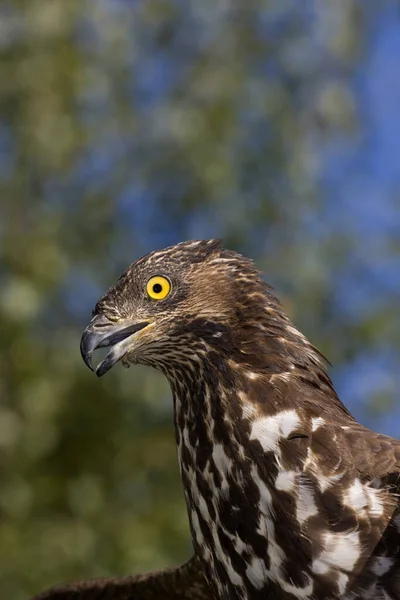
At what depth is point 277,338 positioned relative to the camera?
3.86 metres

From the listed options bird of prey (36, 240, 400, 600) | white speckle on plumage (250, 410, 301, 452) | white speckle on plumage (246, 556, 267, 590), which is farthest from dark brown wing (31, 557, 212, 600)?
white speckle on plumage (250, 410, 301, 452)

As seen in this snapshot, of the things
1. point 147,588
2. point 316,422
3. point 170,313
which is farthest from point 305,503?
point 147,588

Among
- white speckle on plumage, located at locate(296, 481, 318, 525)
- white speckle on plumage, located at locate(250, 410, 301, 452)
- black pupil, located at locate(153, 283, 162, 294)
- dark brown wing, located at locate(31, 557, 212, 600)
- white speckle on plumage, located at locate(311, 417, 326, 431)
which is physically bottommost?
dark brown wing, located at locate(31, 557, 212, 600)

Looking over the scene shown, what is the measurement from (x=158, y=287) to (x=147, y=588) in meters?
1.79

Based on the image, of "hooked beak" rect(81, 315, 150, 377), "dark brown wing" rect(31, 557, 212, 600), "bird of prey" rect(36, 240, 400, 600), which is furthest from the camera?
"dark brown wing" rect(31, 557, 212, 600)

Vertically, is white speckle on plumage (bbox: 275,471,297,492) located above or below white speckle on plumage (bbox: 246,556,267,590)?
above

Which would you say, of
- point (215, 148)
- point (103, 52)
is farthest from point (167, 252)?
point (103, 52)

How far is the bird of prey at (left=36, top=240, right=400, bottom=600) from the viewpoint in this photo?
3.34 meters

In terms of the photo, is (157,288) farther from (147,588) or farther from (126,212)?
(126,212)

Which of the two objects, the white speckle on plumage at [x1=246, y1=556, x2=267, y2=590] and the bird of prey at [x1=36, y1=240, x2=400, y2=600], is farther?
the white speckle on plumage at [x1=246, y1=556, x2=267, y2=590]

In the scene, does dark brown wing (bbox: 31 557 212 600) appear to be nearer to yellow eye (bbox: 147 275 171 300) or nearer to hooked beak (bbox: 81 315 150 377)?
hooked beak (bbox: 81 315 150 377)

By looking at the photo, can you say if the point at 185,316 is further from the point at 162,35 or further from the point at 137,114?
the point at 162,35

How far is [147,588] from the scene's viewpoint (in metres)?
5.07

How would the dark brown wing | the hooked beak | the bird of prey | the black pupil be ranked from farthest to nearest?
the dark brown wing < the black pupil < the hooked beak < the bird of prey
